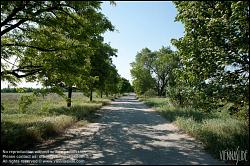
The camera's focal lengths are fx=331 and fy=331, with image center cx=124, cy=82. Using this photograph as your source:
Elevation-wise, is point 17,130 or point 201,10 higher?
point 201,10

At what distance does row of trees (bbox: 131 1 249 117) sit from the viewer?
38.9ft

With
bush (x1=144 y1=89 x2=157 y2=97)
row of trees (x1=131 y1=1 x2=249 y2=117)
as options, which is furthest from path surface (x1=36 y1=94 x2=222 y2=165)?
bush (x1=144 y1=89 x2=157 y2=97)

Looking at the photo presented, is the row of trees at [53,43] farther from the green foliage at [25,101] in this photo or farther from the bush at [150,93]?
the bush at [150,93]

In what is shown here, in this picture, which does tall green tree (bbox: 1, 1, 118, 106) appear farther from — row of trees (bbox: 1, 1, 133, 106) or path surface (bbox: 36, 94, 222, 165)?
path surface (bbox: 36, 94, 222, 165)

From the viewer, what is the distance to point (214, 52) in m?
12.5

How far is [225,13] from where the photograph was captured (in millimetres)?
12492

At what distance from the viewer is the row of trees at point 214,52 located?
1185 cm

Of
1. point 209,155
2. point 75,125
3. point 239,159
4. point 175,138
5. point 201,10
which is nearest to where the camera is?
point 239,159

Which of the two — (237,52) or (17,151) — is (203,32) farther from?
(17,151)

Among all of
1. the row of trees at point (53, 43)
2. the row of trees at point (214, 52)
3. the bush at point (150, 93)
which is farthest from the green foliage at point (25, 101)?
the bush at point (150, 93)

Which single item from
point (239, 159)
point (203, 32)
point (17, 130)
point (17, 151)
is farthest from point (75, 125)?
point (239, 159)

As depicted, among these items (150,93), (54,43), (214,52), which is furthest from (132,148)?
(150,93)

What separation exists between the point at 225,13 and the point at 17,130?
364 inches

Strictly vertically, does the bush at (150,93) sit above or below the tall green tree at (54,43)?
below
